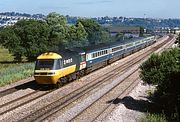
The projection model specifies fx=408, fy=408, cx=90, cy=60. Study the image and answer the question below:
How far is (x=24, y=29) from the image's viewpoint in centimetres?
7538

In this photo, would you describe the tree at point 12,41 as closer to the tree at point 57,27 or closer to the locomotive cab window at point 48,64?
the tree at point 57,27

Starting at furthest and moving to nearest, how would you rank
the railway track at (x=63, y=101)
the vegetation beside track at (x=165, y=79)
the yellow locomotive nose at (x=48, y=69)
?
1. the yellow locomotive nose at (x=48, y=69)
2. the vegetation beside track at (x=165, y=79)
3. the railway track at (x=63, y=101)

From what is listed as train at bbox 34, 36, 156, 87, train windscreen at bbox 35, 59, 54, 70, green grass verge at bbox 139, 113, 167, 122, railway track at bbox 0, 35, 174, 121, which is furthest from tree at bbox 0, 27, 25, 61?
green grass verge at bbox 139, 113, 167, 122

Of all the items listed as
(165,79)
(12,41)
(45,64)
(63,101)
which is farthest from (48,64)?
(12,41)

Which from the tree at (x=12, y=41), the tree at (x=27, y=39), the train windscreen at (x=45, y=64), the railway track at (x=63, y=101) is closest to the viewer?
the railway track at (x=63, y=101)

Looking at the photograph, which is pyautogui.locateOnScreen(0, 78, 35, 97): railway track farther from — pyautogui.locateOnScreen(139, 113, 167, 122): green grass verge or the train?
pyautogui.locateOnScreen(139, 113, 167, 122): green grass verge

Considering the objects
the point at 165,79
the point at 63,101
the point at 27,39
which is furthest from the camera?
the point at 27,39

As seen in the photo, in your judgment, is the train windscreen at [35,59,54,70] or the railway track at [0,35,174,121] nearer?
the railway track at [0,35,174,121]

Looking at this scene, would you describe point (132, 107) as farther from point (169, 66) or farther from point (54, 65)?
point (54, 65)

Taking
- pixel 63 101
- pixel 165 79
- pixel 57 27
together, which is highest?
pixel 165 79

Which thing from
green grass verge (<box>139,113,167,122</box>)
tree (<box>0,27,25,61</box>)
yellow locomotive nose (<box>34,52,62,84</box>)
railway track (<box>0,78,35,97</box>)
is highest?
yellow locomotive nose (<box>34,52,62,84</box>)

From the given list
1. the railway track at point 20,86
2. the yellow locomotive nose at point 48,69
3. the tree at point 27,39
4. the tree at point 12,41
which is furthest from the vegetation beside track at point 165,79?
the tree at point 12,41

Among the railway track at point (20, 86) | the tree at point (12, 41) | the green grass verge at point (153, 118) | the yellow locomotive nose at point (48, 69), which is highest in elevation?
the yellow locomotive nose at point (48, 69)

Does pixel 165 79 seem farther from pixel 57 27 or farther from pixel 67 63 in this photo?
pixel 57 27
